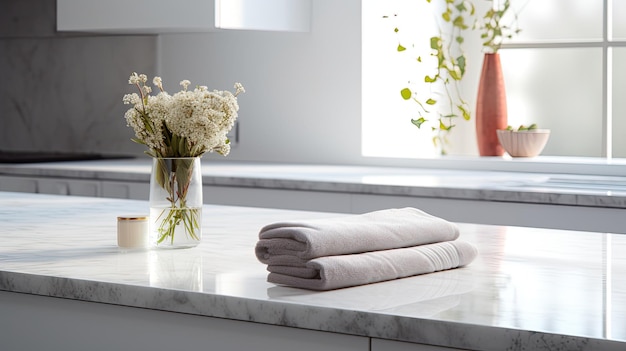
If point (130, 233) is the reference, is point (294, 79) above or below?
above

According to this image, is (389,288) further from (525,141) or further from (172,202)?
(525,141)

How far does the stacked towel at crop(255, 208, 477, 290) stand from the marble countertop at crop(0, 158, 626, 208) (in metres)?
1.35

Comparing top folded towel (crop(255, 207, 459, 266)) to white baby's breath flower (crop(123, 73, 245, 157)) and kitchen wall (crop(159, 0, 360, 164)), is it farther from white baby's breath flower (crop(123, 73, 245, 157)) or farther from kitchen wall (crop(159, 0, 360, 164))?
kitchen wall (crop(159, 0, 360, 164))

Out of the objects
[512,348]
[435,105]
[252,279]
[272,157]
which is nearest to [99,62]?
[272,157]

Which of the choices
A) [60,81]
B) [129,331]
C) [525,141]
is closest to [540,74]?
[525,141]

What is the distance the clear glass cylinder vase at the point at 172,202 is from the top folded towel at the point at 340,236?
320 mm

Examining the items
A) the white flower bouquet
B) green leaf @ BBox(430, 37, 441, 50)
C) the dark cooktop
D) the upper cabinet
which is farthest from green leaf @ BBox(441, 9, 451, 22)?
the white flower bouquet

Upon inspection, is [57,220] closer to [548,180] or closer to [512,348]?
[512,348]

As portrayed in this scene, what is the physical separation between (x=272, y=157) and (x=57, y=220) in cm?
211

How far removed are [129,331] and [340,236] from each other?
1.05 ft

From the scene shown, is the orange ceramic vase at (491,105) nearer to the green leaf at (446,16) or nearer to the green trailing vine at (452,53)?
the green trailing vine at (452,53)

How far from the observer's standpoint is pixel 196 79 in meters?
4.32

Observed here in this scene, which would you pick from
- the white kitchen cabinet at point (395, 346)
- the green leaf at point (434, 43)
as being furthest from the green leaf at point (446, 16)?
the white kitchen cabinet at point (395, 346)

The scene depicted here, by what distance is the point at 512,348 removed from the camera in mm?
1079
